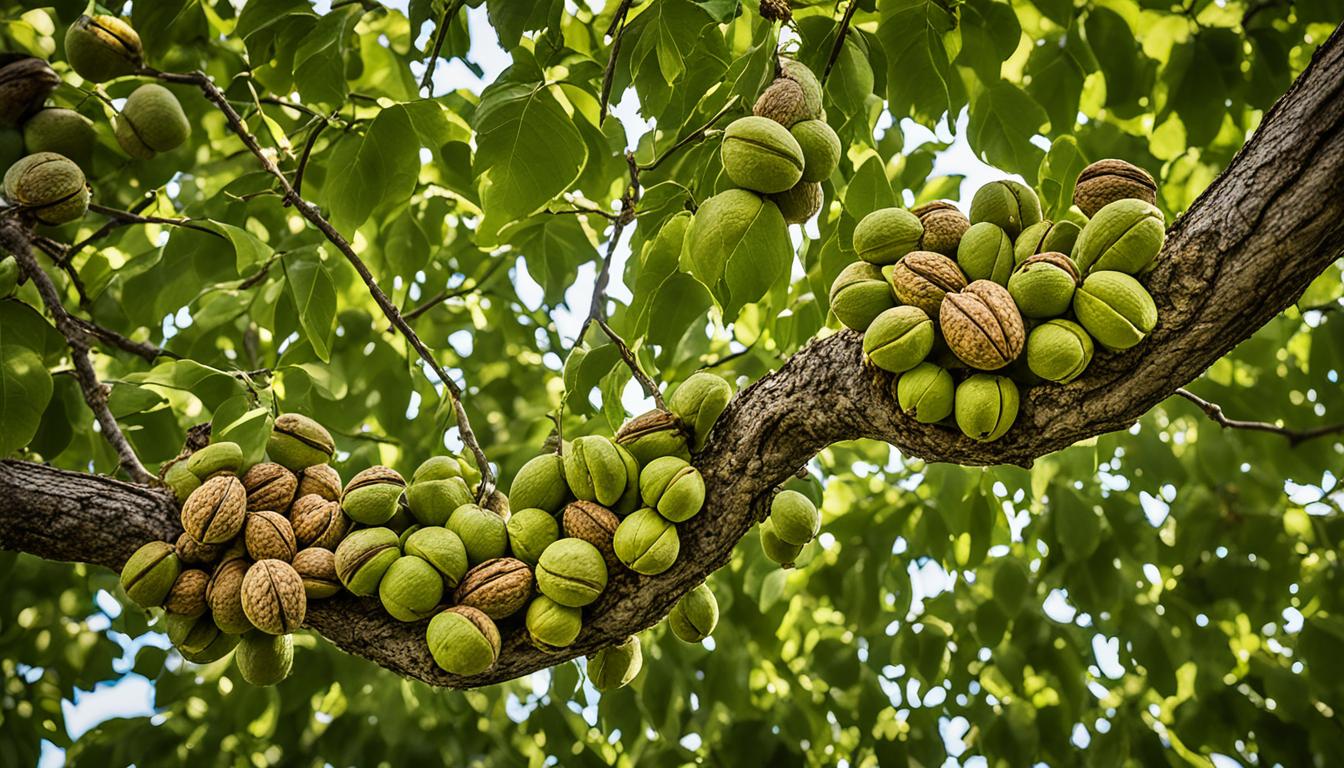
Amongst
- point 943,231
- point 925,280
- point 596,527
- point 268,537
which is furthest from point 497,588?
point 943,231

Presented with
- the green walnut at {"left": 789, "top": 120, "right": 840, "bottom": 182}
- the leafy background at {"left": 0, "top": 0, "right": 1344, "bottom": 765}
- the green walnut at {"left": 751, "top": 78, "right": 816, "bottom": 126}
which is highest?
the green walnut at {"left": 751, "top": 78, "right": 816, "bottom": 126}

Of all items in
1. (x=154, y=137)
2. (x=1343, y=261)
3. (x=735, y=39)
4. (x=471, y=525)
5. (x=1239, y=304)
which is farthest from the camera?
(x=1343, y=261)

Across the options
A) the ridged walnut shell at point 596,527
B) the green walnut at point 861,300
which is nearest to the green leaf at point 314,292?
the ridged walnut shell at point 596,527

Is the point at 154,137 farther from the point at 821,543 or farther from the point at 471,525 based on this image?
the point at 821,543

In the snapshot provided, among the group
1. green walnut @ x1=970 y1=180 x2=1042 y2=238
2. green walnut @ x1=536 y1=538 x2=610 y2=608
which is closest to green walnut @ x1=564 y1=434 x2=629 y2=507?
green walnut @ x1=536 y1=538 x2=610 y2=608

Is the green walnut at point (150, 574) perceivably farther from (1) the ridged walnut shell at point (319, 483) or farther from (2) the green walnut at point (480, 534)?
(2) the green walnut at point (480, 534)

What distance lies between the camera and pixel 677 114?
2.97m

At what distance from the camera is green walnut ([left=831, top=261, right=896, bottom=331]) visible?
1.87 metres

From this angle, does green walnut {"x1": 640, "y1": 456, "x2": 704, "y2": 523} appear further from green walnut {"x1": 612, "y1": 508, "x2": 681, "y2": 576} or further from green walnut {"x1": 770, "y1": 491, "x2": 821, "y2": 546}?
green walnut {"x1": 770, "y1": 491, "x2": 821, "y2": 546}

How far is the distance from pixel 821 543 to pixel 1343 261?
2.83 m

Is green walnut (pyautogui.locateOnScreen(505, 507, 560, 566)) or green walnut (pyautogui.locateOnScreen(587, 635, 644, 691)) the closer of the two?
green walnut (pyautogui.locateOnScreen(505, 507, 560, 566))

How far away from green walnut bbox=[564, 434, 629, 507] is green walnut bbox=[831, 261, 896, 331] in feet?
1.78

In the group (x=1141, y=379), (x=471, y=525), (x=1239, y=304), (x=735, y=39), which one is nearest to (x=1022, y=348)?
(x=1141, y=379)

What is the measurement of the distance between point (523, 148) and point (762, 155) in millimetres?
669
